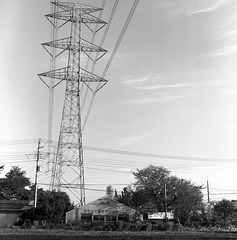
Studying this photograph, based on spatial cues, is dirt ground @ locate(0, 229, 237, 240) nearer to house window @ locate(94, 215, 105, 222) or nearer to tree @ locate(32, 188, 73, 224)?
tree @ locate(32, 188, 73, 224)

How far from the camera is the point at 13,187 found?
93250 millimetres

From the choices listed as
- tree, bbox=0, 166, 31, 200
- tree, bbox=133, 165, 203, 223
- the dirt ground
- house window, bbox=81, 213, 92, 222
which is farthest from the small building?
tree, bbox=0, 166, 31, 200

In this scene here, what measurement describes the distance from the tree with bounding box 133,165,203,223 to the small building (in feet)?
39.7

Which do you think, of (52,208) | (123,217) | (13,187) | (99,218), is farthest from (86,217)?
(13,187)

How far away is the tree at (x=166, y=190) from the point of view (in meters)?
65.5

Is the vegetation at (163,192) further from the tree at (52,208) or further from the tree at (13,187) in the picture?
the tree at (13,187)

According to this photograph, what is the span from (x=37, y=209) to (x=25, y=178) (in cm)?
5300

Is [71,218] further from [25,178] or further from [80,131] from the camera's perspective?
[25,178]

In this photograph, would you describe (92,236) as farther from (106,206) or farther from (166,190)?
(166,190)

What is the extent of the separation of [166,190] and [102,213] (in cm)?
1791

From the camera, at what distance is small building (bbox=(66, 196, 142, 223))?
170ft

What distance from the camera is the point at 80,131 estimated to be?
1583 inches

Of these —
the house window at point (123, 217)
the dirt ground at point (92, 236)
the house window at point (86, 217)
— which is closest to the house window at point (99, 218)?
the house window at point (86, 217)

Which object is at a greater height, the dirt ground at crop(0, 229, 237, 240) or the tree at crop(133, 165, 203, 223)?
the tree at crop(133, 165, 203, 223)
